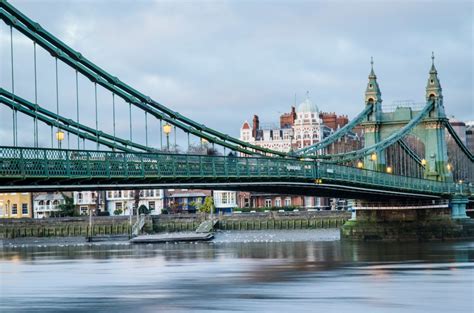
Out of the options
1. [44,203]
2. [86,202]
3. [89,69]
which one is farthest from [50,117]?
[86,202]

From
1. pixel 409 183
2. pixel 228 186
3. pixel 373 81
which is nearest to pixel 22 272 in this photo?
pixel 228 186

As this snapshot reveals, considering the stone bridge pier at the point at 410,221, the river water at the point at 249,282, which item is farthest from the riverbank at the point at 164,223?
the river water at the point at 249,282

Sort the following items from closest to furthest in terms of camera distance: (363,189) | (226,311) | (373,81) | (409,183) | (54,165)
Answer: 1. (226,311)
2. (54,165)
3. (363,189)
4. (409,183)
5. (373,81)

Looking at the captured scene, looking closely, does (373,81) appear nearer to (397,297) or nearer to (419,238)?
(419,238)

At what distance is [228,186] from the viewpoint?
239 ft

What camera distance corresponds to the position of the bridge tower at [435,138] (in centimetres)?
11088

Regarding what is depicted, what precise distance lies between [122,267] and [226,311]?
25.9m

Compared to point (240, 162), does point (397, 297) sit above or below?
below

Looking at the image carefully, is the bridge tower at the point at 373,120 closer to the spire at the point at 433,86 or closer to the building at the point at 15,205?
the spire at the point at 433,86

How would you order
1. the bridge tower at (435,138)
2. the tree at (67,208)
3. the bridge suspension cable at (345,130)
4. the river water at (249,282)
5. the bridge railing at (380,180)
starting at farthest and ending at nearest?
1. the tree at (67,208)
2. the bridge tower at (435,138)
3. the bridge suspension cable at (345,130)
4. the bridge railing at (380,180)
5. the river water at (249,282)

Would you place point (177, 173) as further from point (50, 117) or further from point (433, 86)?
point (433, 86)

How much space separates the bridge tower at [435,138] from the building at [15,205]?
246 ft

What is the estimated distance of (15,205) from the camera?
180m

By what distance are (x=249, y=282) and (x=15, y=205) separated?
413ft
